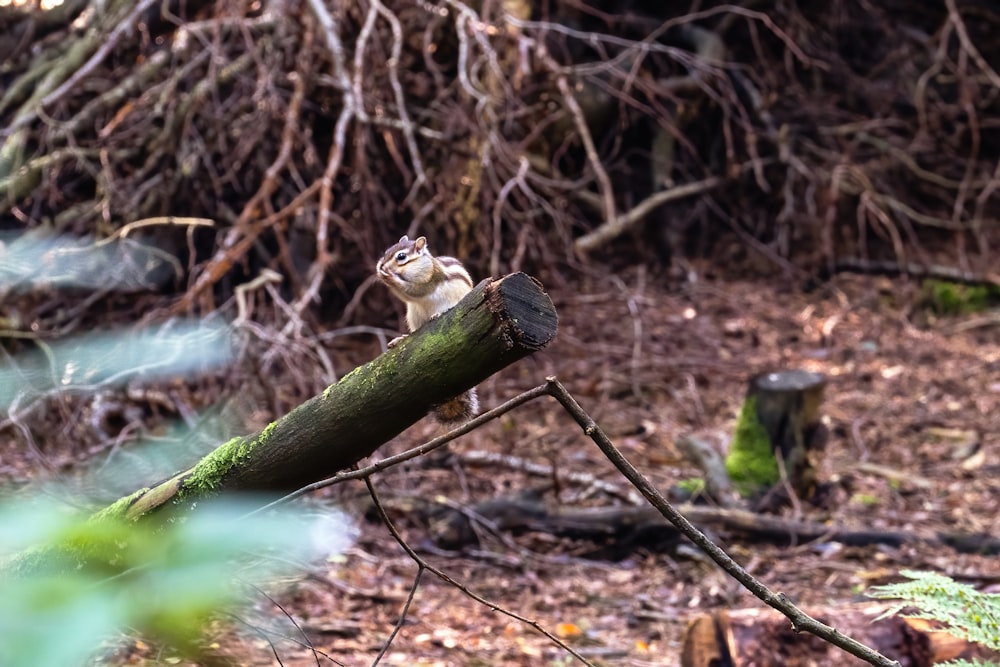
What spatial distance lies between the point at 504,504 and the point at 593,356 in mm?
1799

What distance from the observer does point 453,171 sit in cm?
503

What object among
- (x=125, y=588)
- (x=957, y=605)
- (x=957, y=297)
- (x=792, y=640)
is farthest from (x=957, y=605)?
(x=957, y=297)

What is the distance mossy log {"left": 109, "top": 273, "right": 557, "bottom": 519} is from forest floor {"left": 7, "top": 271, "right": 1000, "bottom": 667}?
216 millimetres

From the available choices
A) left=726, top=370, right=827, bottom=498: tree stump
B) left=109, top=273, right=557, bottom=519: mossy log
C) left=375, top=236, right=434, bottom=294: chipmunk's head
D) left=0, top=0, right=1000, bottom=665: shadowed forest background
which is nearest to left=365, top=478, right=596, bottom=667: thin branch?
left=109, top=273, right=557, bottom=519: mossy log

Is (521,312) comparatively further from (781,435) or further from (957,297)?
(957,297)

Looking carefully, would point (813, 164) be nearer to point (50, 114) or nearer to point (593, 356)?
point (593, 356)

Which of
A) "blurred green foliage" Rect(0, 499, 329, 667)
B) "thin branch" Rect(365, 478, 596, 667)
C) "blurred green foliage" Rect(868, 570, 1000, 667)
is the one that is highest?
"blurred green foliage" Rect(0, 499, 329, 667)

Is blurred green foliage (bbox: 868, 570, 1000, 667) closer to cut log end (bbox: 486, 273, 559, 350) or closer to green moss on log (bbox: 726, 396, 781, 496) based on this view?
cut log end (bbox: 486, 273, 559, 350)

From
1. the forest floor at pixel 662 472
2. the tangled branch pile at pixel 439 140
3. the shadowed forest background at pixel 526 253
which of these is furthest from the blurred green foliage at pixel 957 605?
the tangled branch pile at pixel 439 140

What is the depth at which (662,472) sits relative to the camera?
15.0ft

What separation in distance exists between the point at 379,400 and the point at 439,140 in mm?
3761

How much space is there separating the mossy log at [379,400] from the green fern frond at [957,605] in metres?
1.01

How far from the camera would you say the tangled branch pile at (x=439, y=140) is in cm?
478

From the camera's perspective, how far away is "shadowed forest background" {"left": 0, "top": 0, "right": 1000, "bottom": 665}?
3.55m
